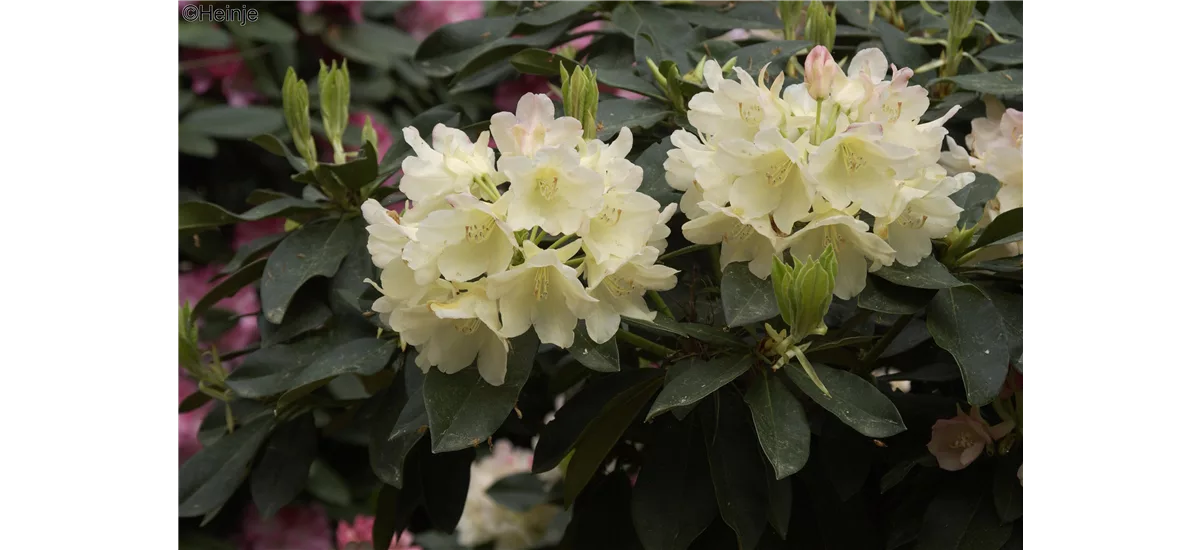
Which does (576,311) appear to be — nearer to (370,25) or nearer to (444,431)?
(444,431)

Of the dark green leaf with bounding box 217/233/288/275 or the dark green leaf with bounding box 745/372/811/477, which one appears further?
the dark green leaf with bounding box 217/233/288/275

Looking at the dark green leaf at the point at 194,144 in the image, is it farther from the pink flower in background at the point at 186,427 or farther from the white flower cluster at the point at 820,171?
the white flower cluster at the point at 820,171

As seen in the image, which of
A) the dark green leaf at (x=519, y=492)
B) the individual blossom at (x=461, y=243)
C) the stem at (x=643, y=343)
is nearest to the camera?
the individual blossom at (x=461, y=243)

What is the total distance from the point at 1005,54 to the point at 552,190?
0.47 meters

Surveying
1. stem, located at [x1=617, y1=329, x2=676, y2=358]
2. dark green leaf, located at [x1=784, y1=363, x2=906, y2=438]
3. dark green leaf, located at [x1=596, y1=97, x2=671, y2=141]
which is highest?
dark green leaf, located at [x1=596, y1=97, x2=671, y2=141]

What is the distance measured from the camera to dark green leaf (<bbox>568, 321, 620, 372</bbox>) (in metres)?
0.60

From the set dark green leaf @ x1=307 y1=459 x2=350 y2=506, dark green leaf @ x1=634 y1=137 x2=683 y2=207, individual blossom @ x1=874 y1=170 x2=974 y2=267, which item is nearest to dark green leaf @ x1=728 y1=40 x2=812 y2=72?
dark green leaf @ x1=634 y1=137 x2=683 y2=207

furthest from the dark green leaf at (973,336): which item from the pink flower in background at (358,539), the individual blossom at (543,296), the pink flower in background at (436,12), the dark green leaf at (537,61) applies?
the pink flower in background at (436,12)

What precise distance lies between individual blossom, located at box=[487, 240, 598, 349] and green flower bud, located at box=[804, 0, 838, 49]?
0.35m

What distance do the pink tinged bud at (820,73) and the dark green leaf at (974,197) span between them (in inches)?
5.9

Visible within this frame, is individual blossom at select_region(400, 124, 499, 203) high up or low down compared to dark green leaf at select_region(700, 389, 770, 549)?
up

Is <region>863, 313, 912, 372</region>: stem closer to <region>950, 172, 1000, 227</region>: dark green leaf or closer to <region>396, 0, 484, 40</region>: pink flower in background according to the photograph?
<region>950, 172, 1000, 227</region>: dark green leaf

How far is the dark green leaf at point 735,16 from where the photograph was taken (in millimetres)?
923
